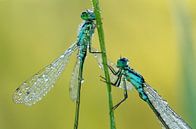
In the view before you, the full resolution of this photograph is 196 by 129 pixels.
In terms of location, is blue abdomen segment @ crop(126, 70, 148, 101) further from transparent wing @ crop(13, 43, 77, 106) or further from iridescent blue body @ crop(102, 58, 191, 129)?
transparent wing @ crop(13, 43, 77, 106)

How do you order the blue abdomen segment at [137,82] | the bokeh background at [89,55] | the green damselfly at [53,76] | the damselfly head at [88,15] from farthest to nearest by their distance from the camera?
the bokeh background at [89,55], the blue abdomen segment at [137,82], the green damselfly at [53,76], the damselfly head at [88,15]

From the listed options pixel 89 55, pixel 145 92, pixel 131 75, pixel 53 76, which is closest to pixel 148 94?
pixel 145 92

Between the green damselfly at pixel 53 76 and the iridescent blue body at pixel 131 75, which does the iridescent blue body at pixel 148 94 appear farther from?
the green damselfly at pixel 53 76

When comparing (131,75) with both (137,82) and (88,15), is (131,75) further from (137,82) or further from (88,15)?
(88,15)

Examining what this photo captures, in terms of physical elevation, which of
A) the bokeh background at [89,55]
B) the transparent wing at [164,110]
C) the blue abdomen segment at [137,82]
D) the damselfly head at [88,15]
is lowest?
the transparent wing at [164,110]

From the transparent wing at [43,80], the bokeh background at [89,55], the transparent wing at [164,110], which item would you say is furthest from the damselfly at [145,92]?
the bokeh background at [89,55]

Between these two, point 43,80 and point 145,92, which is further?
point 43,80

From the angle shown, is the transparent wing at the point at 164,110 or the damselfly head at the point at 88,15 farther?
the transparent wing at the point at 164,110

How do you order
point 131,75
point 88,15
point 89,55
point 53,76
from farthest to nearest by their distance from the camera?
point 89,55 < point 53,76 < point 131,75 < point 88,15

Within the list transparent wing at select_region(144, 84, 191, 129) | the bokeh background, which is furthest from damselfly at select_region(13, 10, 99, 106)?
the bokeh background
